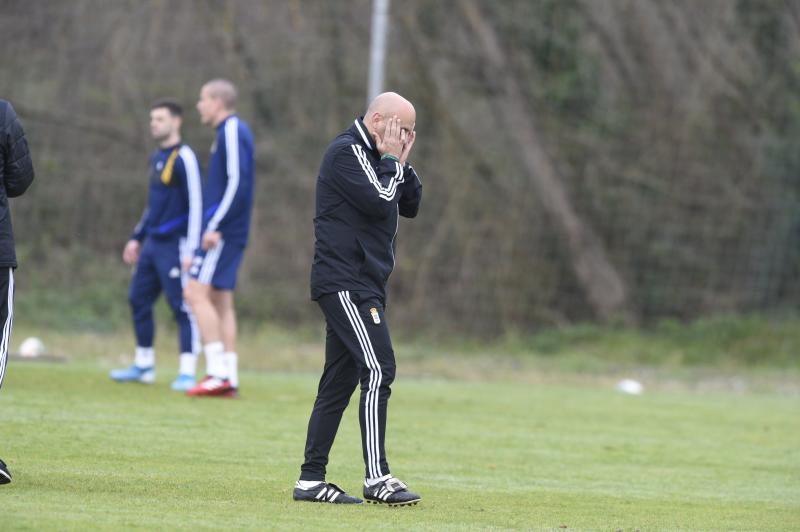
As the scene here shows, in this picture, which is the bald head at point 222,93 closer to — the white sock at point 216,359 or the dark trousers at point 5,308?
the white sock at point 216,359

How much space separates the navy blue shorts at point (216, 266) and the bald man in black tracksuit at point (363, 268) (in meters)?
4.06

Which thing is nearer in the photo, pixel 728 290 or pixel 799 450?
pixel 799 450

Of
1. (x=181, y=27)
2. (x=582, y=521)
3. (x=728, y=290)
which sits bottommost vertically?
(x=582, y=521)

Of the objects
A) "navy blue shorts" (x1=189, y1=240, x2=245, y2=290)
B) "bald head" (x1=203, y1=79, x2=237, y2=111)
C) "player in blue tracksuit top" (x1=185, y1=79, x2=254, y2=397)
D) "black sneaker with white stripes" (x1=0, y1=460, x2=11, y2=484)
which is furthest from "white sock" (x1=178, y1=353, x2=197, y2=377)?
"black sneaker with white stripes" (x1=0, y1=460, x2=11, y2=484)

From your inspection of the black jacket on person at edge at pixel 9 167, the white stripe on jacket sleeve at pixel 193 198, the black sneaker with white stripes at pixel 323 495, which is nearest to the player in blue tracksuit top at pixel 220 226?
the white stripe on jacket sleeve at pixel 193 198

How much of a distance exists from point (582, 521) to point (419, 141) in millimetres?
12134

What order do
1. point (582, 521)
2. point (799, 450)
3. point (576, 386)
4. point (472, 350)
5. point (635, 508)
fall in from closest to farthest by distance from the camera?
point (582, 521) → point (635, 508) → point (799, 450) → point (576, 386) → point (472, 350)

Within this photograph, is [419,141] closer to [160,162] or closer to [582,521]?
[160,162]

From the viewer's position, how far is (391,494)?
6211 mm

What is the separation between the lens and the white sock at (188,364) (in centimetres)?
1084

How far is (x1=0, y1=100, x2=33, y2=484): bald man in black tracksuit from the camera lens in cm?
629

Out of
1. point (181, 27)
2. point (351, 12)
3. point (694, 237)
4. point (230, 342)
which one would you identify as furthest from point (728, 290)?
point (230, 342)

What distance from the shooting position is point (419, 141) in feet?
58.9

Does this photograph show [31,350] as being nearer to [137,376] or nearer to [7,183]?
[137,376]
